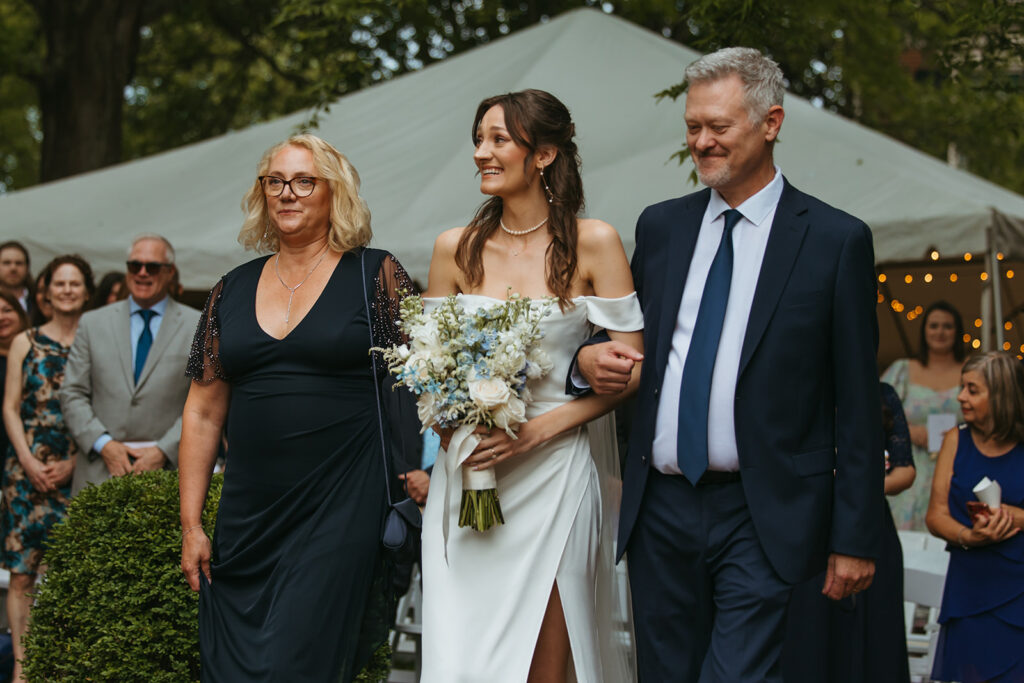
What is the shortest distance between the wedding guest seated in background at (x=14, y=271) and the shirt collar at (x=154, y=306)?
2.14 meters

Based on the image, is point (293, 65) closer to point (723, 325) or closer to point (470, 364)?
point (470, 364)

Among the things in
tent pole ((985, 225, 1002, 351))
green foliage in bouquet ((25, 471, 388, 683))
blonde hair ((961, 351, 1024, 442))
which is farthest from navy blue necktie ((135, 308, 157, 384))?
tent pole ((985, 225, 1002, 351))

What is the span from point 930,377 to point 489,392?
609 centimetres

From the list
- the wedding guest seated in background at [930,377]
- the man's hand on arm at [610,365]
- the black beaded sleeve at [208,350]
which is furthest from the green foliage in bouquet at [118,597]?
the wedding guest seated in background at [930,377]

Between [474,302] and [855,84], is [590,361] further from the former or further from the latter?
[855,84]

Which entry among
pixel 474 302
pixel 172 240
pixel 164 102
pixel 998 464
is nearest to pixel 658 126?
pixel 172 240

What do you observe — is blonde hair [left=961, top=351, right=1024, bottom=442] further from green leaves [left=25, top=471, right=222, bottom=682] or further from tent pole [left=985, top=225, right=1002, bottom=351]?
green leaves [left=25, top=471, right=222, bottom=682]

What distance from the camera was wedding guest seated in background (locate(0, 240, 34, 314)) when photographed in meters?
8.73

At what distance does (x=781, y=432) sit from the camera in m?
3.76

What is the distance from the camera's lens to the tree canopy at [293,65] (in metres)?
14.1

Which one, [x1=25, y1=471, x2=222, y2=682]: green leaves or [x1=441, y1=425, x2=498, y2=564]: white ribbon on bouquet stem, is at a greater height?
[x1=441, y1=425, x2=498, y2=564]: white ribbon on bouquet stem

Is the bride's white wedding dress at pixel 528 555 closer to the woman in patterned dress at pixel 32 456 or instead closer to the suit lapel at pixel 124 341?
the suit lapel at pixel 124 341

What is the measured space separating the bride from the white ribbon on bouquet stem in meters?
0.03

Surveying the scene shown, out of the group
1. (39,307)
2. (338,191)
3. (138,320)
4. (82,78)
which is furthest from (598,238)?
(82,78)
